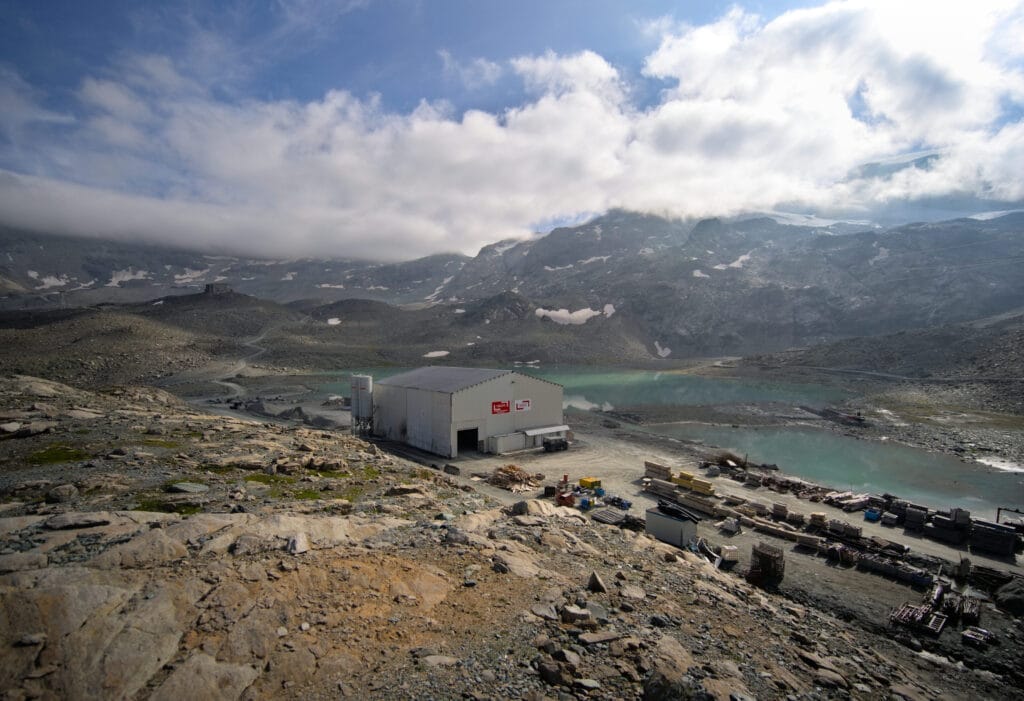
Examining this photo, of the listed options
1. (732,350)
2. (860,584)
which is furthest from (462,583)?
(732,350)

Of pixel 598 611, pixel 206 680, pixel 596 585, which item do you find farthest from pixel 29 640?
pixel 596 585

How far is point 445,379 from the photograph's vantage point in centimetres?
3347

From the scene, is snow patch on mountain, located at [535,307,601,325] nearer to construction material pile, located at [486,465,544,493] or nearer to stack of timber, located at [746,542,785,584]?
construction material pile, located at [486,465,544,493]

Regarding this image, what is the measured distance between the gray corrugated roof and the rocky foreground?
15252 mm

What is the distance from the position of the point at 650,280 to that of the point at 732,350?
47.6 m

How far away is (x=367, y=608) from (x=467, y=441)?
24302mm

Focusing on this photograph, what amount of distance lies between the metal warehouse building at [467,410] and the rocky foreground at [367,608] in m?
14.5

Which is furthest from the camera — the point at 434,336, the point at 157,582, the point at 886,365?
the point at 434,336

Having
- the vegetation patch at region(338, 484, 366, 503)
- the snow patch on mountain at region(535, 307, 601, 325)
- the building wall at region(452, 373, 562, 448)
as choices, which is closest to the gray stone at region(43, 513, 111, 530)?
the vegetation patch at region(338, 484, 366, 503)

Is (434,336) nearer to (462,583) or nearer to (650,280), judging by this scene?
(650,280)

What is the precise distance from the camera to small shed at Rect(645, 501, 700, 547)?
17.4m

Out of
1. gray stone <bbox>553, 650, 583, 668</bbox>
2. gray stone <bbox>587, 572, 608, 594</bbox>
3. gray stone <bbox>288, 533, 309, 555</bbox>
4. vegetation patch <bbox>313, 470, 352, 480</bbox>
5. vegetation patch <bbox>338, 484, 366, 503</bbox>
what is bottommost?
vegetation patch <bbox>313, 470, 352, 480</bbox>

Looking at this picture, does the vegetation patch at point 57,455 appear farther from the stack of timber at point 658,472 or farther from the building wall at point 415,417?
the stack of timber at point 658,472

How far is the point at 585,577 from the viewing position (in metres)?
11.3
